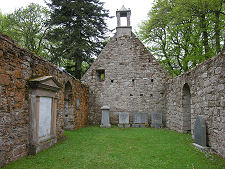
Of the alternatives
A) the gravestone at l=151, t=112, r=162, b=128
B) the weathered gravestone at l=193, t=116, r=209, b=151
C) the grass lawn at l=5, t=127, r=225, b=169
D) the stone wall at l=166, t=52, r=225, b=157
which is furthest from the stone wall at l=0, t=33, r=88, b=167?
the gravestone at l=151, t=112, r=162, b=128

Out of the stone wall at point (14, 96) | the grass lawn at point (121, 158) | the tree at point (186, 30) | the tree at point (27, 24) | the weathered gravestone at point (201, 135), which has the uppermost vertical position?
the tree at point (27, 24)

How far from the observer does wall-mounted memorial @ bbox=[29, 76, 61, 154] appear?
4551 mm

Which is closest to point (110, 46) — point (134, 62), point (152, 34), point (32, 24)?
point (134, 62)

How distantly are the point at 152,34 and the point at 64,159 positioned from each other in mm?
14513

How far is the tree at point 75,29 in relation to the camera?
1422 centimetres

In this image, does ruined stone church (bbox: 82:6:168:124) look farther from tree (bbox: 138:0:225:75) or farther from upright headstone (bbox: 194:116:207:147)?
upright headstone (bbox: 194:116:207:147)

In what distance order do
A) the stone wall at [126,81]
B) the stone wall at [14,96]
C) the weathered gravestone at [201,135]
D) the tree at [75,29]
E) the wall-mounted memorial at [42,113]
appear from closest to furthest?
the stone wall at [14,96] → the wall-mounted memorial at [42,113] → the weathered gravestone at [201,135] → the stone wall at [126,81] → the tree at [75,29]

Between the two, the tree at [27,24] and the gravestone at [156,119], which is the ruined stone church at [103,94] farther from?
the tree at [27,24]

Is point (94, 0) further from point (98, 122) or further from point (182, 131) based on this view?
point (182, 131)

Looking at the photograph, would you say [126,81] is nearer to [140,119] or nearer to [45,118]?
[140,119]

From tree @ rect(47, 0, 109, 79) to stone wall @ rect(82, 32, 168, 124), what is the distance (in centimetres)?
244

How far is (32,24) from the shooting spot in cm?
1669

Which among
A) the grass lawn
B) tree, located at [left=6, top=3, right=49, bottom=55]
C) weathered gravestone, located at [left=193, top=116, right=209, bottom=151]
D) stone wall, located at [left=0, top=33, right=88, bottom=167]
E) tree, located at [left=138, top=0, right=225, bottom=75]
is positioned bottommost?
the grass lawn

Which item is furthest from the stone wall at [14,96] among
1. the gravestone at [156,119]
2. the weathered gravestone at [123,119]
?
Result: the gravestone at [156,119]
